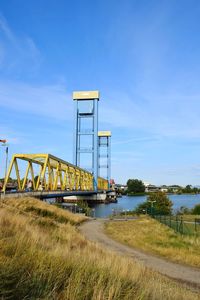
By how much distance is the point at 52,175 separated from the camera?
7375 cm

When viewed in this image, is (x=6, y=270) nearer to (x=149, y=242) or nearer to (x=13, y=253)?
(x=13, y=253)

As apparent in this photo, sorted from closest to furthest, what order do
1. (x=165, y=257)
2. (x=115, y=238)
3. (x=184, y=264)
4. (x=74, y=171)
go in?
(x=184, y=264) → (x=165, y=257) → (x=115, y=238) → (x=74, y=171)

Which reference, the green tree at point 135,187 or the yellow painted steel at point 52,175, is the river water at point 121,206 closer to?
the yellow painted steel at point 52,175

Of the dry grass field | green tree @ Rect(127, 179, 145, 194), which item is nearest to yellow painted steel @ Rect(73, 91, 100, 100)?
green tree @ Rect(127, 179, 145, 194)

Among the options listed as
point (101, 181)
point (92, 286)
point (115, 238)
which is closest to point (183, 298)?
point (92, 286)

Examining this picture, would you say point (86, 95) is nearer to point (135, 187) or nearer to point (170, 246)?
point (135, 187)

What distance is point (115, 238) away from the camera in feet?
73.5

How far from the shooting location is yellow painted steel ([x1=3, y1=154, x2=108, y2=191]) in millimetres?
59881

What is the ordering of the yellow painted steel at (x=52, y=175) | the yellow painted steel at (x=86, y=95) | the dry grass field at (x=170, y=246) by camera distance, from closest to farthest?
the dry grass field at (x=170, y=246), the yellow painted steel at (x=52, y=175), the yellow painted steel at (x=86, y=95)

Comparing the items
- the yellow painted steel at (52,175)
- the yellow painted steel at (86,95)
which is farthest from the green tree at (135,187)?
the yellow painted steel at (86,95)

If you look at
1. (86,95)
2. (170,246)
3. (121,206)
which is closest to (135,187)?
(86,95)

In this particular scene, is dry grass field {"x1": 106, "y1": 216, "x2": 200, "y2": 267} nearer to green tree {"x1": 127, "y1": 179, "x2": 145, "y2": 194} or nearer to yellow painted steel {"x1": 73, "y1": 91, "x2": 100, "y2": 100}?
yellow painted steel {"x1": 73, "y1": 91, "x2": 100, "y2": 100}

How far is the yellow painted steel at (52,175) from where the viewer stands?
59.9 meters

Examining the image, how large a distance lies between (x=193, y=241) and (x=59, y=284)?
17.2 meters
